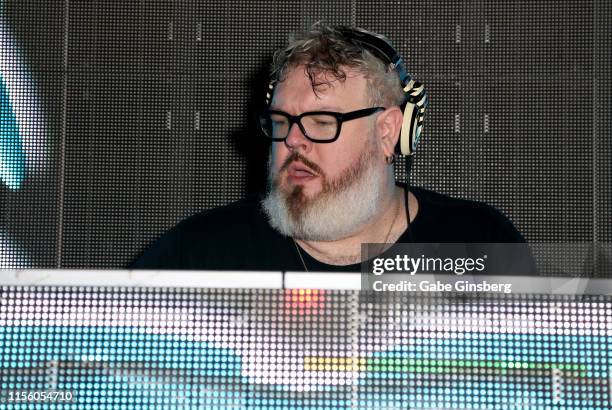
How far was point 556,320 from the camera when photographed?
73cm

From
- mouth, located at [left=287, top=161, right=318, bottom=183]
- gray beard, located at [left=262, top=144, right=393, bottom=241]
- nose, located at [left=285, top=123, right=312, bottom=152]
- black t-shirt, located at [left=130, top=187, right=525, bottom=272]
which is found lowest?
black t-shirt, located at [left=130, top=187, right=525, bottom=272]

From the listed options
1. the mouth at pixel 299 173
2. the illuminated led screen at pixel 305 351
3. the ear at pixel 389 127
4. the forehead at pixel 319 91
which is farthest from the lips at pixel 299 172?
the illuminated led screen at pixel 305 351

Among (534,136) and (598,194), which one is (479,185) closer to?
A: (534,136)

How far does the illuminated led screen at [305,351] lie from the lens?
729 millimetres

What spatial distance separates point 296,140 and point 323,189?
18cm

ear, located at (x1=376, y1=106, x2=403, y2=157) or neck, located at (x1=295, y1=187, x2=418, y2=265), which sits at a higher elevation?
ear, located at (x1=376, y1=106, x2=403, y2=157)

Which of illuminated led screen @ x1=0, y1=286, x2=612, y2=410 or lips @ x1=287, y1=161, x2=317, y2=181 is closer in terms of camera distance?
illuminated led screen @ x1=0, y1=286, x2=612, y2=410

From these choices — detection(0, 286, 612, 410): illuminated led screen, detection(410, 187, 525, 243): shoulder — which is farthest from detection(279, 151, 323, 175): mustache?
detection(0, 286, 612, 410): illuminated led screen

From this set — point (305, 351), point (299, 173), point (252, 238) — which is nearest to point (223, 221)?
point (252, 238)

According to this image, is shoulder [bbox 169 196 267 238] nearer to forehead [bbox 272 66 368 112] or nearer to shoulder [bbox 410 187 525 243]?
forehead [bbox 272 66 368 112]

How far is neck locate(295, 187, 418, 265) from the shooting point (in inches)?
74.1

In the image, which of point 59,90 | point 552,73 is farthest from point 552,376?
point 59,90

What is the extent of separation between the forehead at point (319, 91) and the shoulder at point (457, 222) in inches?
15.4

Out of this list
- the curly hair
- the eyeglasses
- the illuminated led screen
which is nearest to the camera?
the illuminated led screen
